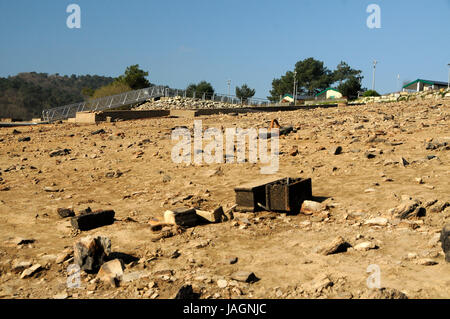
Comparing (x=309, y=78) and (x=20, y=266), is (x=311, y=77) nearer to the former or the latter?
(x=309, y=78)

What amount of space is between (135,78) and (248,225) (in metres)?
39.8

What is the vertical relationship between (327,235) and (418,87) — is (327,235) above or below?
below

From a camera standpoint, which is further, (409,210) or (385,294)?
(409,210)

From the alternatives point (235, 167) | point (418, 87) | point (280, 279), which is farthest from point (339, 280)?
point (418, 87)

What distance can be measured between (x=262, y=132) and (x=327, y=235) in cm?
567

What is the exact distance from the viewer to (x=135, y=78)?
4259cm

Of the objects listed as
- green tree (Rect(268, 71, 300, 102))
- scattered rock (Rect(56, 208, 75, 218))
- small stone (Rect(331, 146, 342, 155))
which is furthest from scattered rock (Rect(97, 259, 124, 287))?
green tree (Rect(268, 71, 300, 102))

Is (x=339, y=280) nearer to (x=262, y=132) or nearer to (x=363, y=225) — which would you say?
(x=363, y=225)

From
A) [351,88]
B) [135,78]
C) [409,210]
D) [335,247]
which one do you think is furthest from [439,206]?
[351,88]

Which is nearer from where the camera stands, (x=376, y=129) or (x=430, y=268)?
(x=430, y=268)

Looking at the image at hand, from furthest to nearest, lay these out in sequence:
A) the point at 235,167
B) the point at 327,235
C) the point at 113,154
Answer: the point at 113,154, the point at 235,167, the point at 327,235

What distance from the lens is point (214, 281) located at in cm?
341

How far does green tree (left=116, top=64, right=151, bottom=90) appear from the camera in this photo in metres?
42.5
